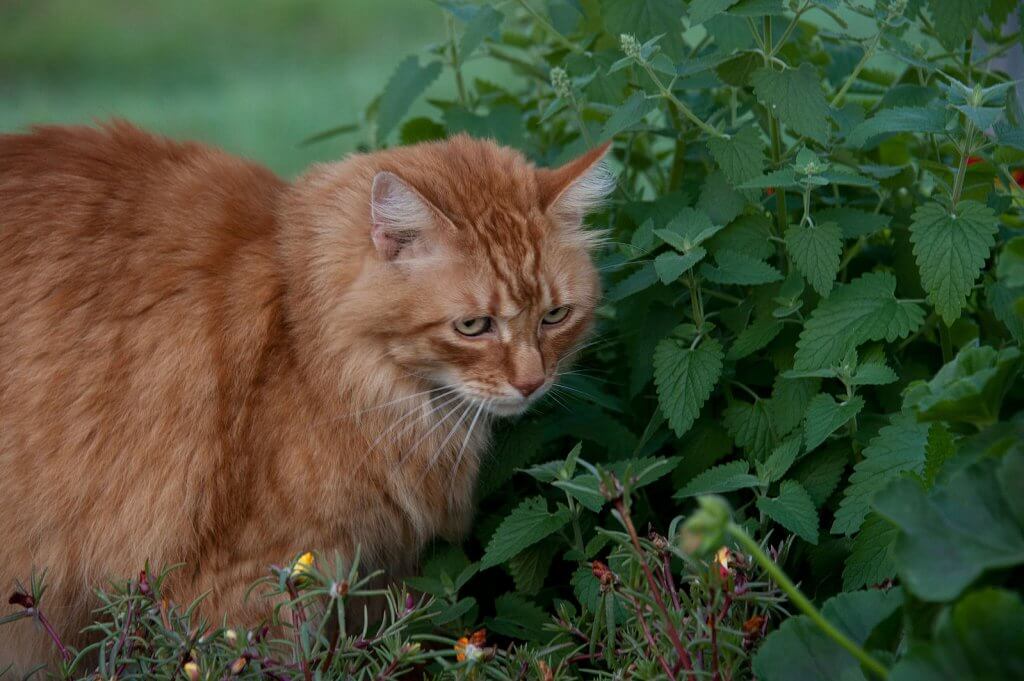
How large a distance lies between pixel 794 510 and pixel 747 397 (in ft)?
2.14

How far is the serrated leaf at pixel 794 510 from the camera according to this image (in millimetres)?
2338

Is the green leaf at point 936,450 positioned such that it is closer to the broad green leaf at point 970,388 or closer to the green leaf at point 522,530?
the broad green leaf at point 970,388

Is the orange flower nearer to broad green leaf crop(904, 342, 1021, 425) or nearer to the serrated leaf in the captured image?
the serrated leaf

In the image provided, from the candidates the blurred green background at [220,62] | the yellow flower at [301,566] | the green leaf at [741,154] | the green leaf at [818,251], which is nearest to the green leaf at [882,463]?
the green leaf at [818,251]

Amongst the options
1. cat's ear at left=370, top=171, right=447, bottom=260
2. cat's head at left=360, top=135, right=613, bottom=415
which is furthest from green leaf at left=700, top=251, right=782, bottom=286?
cat's ear at left=370, top=171, right=447, bottom=260

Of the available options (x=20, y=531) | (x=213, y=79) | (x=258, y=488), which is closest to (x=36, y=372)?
(x=20, y=531)

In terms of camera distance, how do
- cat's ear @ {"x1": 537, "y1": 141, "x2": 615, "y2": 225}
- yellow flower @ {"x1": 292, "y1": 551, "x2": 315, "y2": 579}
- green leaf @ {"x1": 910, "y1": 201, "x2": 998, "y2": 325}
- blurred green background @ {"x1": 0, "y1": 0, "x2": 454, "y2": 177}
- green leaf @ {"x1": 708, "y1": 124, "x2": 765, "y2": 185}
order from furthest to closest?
blurred green background @ {"x1": 0, "y1": 0, "x2": 454, "y2": 177} → green leaf @ {"x1": 708, "y1": 124, "x2": 765, "y2": 185} → cat's ear @ {"x1": 537, "y1": 141, "x2": 615, "y2": 225} → green leaf @ {"x1": 910, "y1": 201, "x2": 998, "y2": 325} → yellow flower @ {"x1": 292, "y1": 551, "x2": 315, "y2": 579}

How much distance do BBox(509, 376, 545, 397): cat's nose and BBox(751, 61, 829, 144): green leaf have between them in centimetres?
82

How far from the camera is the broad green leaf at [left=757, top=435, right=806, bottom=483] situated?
2469 millimetres

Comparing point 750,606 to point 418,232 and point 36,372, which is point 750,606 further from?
point 36,372

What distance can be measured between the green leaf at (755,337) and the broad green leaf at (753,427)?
0.42 ft

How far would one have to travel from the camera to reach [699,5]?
249 cm

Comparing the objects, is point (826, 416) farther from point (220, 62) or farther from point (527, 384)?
point (220, 62)

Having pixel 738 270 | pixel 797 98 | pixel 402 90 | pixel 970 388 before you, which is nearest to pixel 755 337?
pixel 738 270
